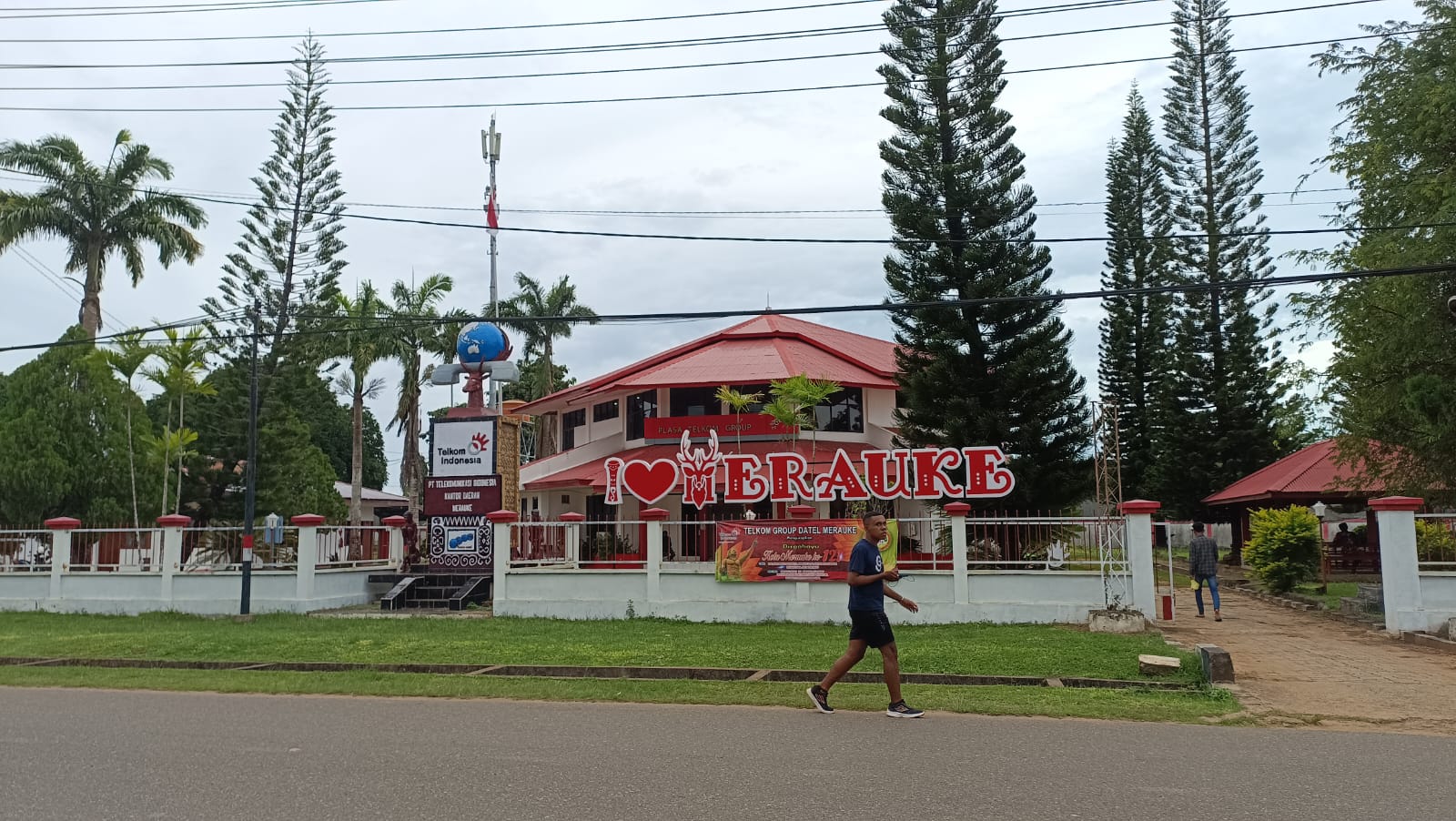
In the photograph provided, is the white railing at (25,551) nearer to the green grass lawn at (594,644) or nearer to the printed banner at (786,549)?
the green grass lawn at (594,644)

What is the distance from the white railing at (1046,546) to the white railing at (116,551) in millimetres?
13822

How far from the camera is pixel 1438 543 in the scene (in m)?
13.0

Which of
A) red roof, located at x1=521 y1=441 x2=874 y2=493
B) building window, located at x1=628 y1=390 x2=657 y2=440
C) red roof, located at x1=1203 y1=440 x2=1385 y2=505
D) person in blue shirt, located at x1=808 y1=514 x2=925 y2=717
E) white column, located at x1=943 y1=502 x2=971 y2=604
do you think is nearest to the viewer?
person in blue shirt, located at x1=808 y1=514 x2=925 y2=717

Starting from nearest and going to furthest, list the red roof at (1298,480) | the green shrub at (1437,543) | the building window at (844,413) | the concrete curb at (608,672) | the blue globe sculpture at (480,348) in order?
the concrete curb at (608,672) → the green shrub at (1437,543) → the blue globe sculpture at (480,348) → the red roof at (1298,480) → the building window at (844,413)

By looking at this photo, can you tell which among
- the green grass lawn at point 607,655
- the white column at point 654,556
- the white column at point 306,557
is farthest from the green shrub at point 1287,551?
the white column at point 306,557

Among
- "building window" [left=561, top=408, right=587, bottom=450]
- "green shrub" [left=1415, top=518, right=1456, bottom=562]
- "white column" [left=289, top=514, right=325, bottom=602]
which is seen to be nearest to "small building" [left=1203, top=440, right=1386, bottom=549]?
"green shrub" [left=1415, top=518, right=1456, bottom=562]

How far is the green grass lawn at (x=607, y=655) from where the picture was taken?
879 centimetres

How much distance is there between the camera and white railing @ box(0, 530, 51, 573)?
18.8m

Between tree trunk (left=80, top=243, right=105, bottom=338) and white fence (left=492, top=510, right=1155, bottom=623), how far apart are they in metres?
22.8

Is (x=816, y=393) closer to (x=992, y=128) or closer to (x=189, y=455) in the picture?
(x=992, y=128)

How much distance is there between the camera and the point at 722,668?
10.3 m

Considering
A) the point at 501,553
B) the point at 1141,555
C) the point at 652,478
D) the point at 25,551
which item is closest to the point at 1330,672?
the point at 1141,555

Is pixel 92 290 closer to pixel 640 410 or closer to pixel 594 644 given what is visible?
pixel 640 410

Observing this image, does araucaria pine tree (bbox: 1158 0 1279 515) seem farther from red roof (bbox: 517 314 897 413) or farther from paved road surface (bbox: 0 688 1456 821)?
paved road surface (bbox: 0 688 1456 821)
